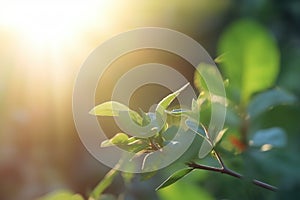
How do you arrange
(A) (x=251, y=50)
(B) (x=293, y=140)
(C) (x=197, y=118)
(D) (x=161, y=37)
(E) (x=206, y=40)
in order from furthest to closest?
(E) (x=206, y=40)
(D) (x=161, y=37)
(B) (x=293, y=140)
(A) (x=251, y=50)
(C) (x=197, y=118)

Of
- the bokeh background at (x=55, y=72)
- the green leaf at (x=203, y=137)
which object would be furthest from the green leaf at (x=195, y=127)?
the bokeh background at (x=55, y=72)

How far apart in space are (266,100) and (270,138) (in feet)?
0.23

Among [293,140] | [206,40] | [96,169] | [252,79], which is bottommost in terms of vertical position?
[96,169]

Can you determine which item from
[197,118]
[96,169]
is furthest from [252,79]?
[96,169]

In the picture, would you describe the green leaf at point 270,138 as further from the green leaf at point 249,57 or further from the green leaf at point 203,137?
the green leaf at point 203,137

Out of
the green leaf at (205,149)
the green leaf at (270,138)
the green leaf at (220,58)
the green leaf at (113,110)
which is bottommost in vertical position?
the green leaf at (270,138)

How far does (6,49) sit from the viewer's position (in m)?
2.41

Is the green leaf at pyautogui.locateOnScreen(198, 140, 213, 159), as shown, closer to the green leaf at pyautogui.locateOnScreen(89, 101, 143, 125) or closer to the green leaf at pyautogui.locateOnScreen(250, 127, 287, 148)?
the green leaf at pyautogui.locateOnScreen(89, 101, 143, 125)

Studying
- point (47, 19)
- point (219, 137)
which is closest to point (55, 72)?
point (47, 19)

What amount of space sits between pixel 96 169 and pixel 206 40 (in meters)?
0.88

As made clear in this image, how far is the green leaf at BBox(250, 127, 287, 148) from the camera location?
976mm

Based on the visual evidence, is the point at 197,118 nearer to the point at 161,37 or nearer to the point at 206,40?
the point at 161,37

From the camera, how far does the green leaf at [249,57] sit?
1.03 metres

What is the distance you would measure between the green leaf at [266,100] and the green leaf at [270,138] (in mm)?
44
